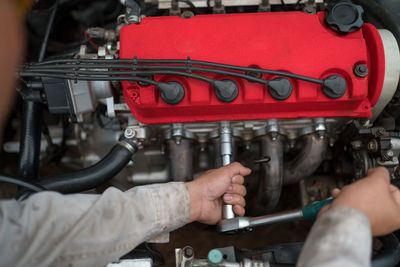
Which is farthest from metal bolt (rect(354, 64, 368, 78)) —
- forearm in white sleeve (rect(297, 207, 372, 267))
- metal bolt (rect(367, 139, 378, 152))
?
forearm in white sleeve (rect(297, 207, 372, 267))

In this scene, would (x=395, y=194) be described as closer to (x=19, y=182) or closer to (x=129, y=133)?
(x=129, y=133)

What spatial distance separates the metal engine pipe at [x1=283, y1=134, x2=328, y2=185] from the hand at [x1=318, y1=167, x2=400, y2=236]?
0.30 metres

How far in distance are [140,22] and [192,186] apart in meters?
0.52

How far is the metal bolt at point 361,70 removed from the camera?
986 mm

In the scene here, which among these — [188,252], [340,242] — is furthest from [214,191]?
[340,242]

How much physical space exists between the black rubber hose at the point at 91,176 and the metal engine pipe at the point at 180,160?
146mm

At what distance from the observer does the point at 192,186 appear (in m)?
1.00

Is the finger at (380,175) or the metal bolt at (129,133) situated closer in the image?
the finger at (380,175)

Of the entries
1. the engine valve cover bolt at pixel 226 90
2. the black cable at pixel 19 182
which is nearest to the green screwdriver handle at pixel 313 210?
the engine valve cover bolt at pixel 226 90

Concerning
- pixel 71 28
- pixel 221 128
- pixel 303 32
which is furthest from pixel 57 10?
pixel 303 32

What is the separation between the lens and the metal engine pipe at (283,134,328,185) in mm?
1136

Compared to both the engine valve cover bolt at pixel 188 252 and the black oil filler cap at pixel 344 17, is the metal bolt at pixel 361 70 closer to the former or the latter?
the black oil filler cap at pixel 344 17

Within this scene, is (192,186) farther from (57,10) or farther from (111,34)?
(57,10)

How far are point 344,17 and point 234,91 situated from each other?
15.5 inches
